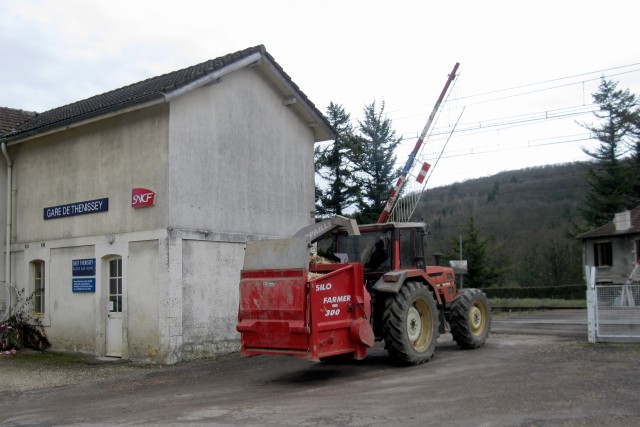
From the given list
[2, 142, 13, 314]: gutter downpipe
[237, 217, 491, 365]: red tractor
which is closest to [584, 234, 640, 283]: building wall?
[237, 217, 491, 365]: red tractor

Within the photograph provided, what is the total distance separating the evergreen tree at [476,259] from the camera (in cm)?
4425

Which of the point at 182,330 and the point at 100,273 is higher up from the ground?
the point at 100,273

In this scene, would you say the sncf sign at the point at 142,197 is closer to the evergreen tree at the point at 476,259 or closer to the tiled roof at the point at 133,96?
the tiled roof at the point at 133,96

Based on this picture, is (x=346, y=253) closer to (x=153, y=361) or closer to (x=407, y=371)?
(x=407, y=371)

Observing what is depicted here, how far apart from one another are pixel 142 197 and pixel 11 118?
25.4 ft

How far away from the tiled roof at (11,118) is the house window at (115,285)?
596 cm

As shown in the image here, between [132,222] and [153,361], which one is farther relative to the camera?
[132,222]

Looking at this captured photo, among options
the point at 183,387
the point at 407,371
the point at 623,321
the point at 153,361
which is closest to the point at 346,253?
the point at 407,371

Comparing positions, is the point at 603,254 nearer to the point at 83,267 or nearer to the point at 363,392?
the point at 83,267

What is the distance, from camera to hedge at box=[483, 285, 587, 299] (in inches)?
1667

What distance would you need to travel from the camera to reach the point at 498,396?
26.4 ft

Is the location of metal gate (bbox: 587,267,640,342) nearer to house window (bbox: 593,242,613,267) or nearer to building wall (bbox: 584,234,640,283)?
building wall (bbox: 584,234,640,283)

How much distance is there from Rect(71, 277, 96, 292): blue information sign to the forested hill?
A: 1566 inches

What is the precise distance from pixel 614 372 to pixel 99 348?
419 inches
